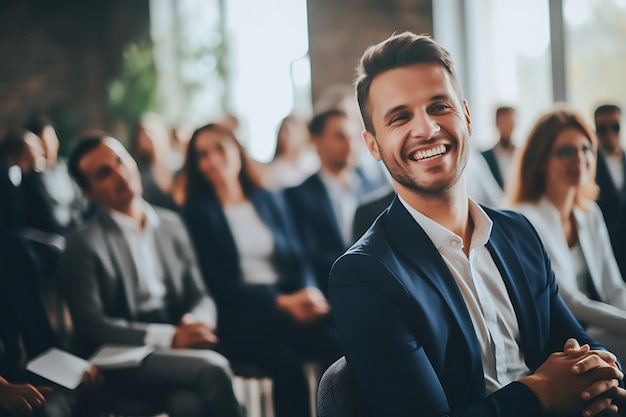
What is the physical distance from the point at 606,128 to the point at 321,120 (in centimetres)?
133

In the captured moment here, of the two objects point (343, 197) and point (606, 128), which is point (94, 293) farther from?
point (606, 128)

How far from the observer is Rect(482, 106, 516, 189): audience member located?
3.36 metres

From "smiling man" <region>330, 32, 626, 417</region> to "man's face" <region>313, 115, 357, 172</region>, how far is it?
1859mm

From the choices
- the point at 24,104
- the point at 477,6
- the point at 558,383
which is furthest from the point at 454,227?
the point at 24,104

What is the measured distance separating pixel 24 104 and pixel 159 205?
587 cm

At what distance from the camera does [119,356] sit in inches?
82.4

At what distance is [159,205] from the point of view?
13.8ft

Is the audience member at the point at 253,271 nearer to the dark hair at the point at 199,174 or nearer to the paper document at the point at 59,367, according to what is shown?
the dark hair at the point at 199,174

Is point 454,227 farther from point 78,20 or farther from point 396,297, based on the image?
point 78,20

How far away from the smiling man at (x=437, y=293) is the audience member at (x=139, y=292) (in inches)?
39.0

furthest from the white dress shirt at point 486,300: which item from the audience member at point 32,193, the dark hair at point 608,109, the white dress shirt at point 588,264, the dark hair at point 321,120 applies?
the audience member at point 32,193

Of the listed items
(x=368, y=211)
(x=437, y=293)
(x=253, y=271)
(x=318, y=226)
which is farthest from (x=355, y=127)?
(x=437, y=293)

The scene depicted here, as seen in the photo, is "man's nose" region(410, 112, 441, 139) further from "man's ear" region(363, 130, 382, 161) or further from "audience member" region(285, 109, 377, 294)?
"audience member" region(285, 109, 377, 294)

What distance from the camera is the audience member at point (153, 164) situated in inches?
168
